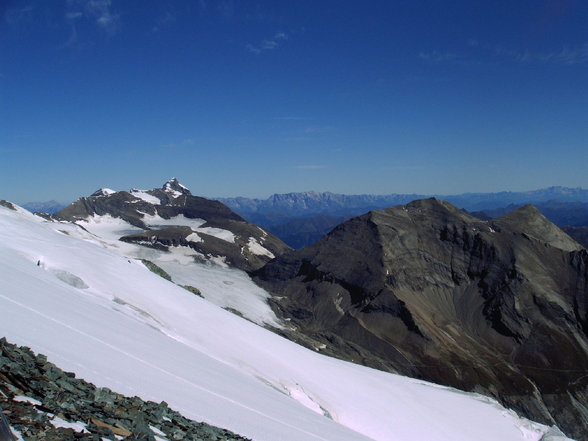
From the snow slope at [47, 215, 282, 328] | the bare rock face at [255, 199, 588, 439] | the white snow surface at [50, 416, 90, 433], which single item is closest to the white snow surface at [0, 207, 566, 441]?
the white snow surface at [50, 416, 90, 433]

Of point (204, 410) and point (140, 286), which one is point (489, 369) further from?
point (204, 410)

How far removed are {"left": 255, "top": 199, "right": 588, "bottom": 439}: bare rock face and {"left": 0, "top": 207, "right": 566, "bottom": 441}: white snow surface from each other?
73537mm

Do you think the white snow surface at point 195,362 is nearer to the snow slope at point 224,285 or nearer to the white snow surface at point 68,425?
the white snow surface at point 68,425

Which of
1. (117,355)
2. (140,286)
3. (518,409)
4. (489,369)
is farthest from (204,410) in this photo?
(489,369)

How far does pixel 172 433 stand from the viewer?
31.9 ft

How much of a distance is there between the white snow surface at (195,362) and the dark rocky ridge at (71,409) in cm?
112

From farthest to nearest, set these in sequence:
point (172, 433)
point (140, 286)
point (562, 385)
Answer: point (562, 385) < point (140, 286) < point (172, 433)

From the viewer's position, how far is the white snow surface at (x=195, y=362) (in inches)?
504

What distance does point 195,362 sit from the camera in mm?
18016

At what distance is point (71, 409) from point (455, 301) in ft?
487

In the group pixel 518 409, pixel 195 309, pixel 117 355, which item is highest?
pixel 117 355

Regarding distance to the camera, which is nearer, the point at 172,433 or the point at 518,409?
the point at 172,433

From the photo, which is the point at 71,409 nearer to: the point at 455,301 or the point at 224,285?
the point at 455,301

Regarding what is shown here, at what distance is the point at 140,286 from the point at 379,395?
54.7ft
